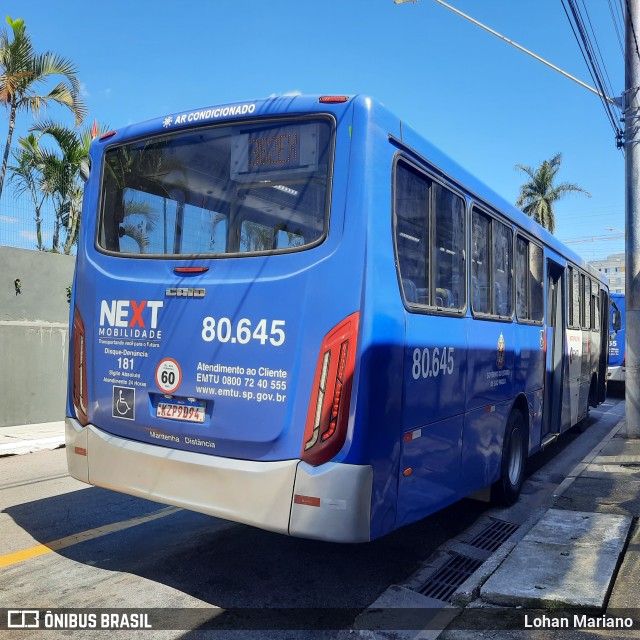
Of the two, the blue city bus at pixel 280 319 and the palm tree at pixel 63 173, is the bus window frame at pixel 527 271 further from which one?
the palm tree at pixel 63 173

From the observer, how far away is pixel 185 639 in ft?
11.8

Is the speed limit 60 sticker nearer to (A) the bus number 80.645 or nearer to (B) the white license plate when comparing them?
(B) the white license plate

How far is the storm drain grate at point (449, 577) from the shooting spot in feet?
14.3

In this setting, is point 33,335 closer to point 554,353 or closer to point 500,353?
point 500,353

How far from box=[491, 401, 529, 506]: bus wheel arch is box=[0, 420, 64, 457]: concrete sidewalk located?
21.2ft

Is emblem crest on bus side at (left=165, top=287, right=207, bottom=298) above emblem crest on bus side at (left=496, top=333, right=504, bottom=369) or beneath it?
above

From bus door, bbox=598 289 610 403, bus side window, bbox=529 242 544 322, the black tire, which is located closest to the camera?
the black tire

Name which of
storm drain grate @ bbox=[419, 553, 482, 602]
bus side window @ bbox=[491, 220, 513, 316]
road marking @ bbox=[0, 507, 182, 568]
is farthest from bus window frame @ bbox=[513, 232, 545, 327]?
road marking @ bbox=[0, 507, 182, 568]

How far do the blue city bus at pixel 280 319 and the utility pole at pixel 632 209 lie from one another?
6821mm

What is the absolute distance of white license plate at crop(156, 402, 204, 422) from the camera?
408cm

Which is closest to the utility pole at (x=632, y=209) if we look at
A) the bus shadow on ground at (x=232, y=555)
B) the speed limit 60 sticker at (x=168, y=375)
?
the bus shadow on ground at (x=232, y=555)

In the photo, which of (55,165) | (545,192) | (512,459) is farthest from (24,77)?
(545,192)

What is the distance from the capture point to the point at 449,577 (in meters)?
4.67

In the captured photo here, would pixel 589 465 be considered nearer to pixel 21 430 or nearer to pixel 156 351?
pixel 156 351
